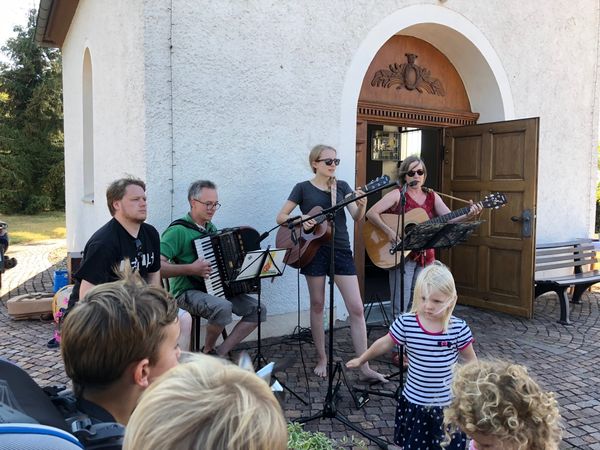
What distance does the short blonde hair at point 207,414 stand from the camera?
78 cm

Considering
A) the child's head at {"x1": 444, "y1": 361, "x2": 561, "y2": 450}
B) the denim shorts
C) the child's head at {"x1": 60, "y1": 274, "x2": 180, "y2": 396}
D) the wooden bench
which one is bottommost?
the wooden bench

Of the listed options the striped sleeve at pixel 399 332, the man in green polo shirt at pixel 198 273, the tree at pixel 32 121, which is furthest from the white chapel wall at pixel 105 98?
the tree at pixel 32 121

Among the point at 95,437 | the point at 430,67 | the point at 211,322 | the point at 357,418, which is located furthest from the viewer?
the point at 430,67

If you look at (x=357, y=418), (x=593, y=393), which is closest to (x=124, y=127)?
(x=357, y=418)

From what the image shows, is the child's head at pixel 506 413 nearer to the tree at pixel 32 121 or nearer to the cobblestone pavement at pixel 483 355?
the cobblestone pavement at pixel 483 355

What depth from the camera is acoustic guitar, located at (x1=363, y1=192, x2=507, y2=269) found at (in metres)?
4.65

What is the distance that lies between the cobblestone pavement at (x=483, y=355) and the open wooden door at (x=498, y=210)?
0.28 m

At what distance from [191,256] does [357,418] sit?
1720 mm

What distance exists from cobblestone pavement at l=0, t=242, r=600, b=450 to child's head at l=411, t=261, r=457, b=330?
1002 millimetres

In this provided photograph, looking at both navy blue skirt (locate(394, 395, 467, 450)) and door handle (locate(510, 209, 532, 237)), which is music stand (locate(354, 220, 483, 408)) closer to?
navy blue skirt (locate(394, 395, 467, 450))

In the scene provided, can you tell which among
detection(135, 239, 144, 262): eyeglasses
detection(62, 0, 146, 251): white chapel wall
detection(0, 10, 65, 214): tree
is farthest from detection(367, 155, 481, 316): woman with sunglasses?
detection(0, 10, 65, 214): tree

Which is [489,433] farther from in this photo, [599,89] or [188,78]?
[599,89]

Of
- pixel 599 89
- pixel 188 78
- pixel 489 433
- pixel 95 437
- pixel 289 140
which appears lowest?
pixel 489 433

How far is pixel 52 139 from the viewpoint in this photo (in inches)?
1062
